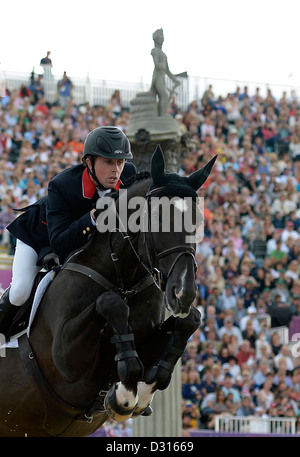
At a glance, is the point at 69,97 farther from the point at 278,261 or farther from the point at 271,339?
the point at 271,339

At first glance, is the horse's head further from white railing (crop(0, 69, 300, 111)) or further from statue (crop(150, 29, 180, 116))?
white railing (crop(0, 69, 300, 111))

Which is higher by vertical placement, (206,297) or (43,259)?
(206,297)

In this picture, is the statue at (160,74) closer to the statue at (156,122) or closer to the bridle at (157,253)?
the statue at (156,122)

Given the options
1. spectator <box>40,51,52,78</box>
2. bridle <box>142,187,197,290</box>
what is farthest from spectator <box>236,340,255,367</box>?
bridle <box>142,187,197,290</box>

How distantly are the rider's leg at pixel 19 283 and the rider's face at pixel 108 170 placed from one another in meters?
0.88

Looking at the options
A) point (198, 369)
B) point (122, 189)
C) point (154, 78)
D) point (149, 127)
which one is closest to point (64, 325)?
point (122, 189)

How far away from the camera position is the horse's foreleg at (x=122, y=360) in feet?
18.8

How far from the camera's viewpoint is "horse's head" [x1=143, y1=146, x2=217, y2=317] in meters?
5.39

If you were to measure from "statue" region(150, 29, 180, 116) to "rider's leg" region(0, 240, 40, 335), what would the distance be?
3.36 m

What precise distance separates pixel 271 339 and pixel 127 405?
976cm

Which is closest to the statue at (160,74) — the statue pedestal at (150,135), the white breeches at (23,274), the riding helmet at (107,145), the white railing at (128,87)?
the statue pedestal at (150,135)

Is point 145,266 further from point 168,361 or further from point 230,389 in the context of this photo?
point 230,389

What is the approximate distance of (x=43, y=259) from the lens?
666 centimetres

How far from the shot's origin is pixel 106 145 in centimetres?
624
